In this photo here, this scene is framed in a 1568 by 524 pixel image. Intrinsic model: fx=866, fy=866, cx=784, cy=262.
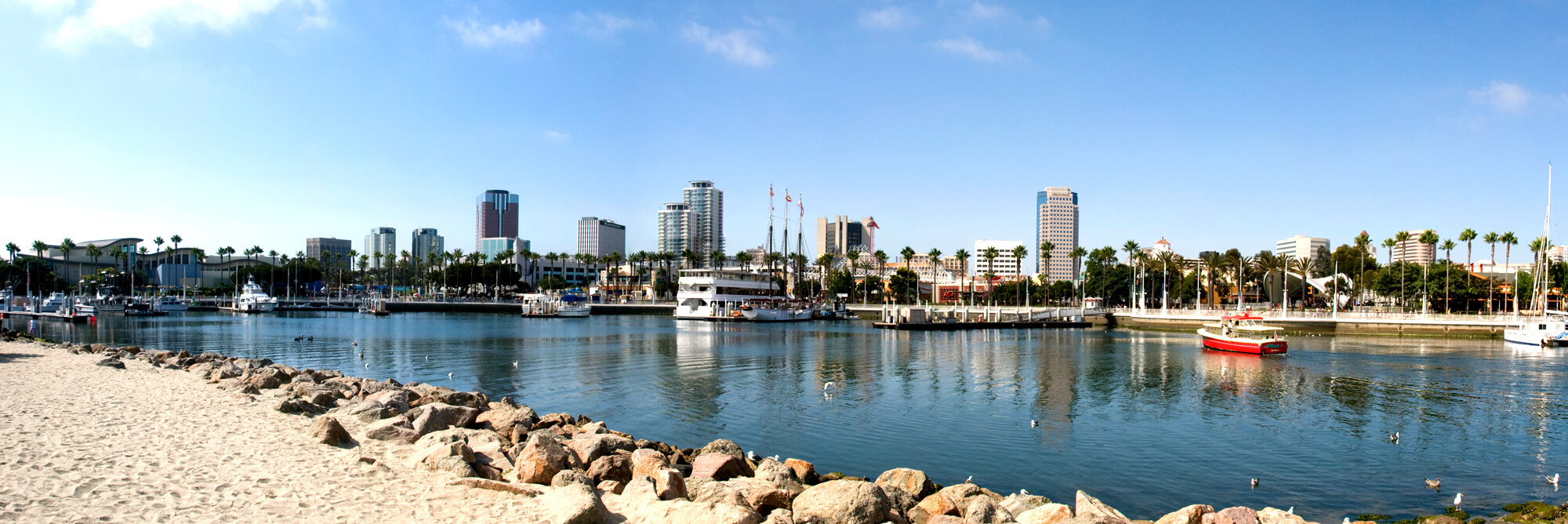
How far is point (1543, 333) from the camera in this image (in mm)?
58875

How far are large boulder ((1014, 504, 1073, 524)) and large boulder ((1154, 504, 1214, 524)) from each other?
134 cm

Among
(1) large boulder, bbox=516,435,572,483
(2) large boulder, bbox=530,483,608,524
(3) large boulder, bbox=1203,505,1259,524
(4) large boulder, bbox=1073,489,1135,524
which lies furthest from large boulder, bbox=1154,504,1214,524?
(1) large boulder, bbox=516,435,572,483

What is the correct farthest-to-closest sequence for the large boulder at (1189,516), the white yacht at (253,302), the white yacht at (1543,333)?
the white yacht at (253,302) < the white yacht at (1543,333) < the large boulder at (1189,516)

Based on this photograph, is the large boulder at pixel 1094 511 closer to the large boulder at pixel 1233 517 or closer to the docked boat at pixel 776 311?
the large boulder at pixel 1233 517

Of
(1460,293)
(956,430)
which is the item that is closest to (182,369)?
(956,430)

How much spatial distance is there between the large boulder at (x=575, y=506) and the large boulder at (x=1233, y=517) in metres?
7.53

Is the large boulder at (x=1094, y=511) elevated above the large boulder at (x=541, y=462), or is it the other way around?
the large boulder at (x=541, y=462)

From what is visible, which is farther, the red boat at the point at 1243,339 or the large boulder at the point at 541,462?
the red boat at the point at 1243,339

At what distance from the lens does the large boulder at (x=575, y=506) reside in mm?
9836

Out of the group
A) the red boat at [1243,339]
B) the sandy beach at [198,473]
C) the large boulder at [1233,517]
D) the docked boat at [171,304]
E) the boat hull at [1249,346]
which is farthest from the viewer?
the docked boat at [171,304]

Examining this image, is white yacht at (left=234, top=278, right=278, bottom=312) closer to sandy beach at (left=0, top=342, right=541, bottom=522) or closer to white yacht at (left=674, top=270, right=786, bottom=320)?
white yacht at (left=674, top=270, right=786, bottom=320)

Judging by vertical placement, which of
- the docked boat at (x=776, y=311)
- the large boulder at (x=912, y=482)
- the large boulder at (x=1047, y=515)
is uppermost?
the large boulder at (x=1047, y=515)

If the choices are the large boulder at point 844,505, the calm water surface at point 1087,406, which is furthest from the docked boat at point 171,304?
the large boulder at point 844,505

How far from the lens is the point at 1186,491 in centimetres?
1627
